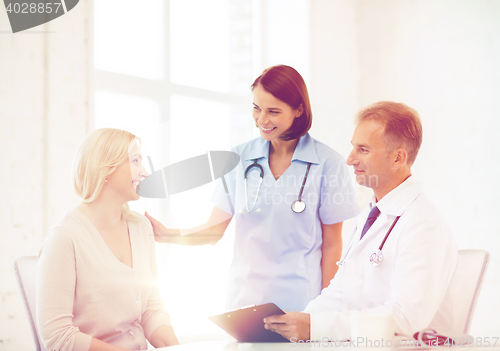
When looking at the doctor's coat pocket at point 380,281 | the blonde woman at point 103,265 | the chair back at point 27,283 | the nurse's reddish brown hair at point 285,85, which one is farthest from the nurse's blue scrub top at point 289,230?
the chair back at point 27,283

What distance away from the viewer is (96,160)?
1.38 metres

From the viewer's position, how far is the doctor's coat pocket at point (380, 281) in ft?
3.99

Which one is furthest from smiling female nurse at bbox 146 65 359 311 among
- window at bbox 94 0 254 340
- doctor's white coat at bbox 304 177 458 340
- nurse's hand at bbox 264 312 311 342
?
nurse's hand at bbox 264 312 311 342

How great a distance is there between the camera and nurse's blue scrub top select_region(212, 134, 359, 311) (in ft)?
5.75

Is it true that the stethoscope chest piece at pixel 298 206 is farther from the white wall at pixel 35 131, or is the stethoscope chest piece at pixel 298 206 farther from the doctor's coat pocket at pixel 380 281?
the white wall at pixel 35 131

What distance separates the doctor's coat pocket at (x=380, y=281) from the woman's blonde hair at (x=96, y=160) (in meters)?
0.78

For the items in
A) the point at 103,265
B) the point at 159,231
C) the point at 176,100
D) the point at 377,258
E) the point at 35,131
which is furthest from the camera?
the point at 176,100

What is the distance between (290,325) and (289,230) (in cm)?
64

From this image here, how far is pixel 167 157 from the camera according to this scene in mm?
2012

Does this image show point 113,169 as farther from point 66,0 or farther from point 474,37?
point 474,37

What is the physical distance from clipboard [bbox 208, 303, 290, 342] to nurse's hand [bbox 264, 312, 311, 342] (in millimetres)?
14

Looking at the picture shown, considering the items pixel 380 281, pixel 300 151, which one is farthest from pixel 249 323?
pixel 300 151

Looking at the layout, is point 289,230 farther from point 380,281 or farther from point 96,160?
point 96,160

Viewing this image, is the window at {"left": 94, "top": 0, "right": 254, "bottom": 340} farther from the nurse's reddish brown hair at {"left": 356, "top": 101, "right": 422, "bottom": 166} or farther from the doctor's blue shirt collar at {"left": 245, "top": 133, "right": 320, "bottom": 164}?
the nurse's reddish brown hair at {"left": 356, "top": 101, "right": 422, "bottom": 166}
